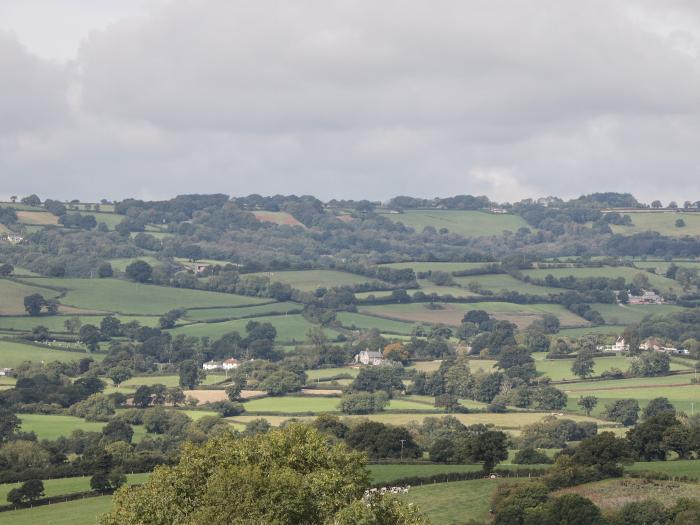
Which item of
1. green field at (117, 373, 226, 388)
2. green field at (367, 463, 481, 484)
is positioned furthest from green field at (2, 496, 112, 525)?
green field at (117, 373, 226, 388)

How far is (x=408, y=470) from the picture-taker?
10312 cm

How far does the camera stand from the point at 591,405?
148m

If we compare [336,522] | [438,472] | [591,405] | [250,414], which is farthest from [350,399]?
[336,522]

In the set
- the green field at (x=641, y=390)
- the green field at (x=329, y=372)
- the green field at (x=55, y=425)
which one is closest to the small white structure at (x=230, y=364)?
the green field at (x=329, y=372)

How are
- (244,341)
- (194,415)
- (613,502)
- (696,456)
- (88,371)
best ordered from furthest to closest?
(244,341) → (88,371) → (194,415) → (696,456) → (613,502)

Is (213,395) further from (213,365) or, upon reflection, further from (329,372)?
(213,365)

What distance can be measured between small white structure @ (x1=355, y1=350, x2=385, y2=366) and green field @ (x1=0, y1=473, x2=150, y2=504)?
274 feet

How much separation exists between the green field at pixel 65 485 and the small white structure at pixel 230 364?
277ft

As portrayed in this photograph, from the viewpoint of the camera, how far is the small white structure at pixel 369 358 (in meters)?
186

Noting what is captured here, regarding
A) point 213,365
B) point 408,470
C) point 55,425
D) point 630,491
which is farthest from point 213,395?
point 630,491

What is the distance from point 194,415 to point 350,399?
1579 centimetres

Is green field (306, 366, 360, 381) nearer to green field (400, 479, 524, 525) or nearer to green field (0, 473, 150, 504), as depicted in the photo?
green field (0, 473, 150, 504)

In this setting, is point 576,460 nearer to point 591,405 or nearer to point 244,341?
point 591,405

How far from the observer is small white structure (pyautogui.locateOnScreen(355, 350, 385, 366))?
185675 mm
